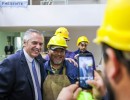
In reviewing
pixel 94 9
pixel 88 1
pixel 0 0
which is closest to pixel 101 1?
pixel 88 1

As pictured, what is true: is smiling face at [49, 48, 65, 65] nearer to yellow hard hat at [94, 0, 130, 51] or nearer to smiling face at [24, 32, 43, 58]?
smiling face at [24, 32, 43, 58]

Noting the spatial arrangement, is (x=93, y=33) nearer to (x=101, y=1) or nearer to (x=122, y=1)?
(x=101, y=1)

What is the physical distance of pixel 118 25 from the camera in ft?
2.22

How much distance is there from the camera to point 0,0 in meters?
9.67

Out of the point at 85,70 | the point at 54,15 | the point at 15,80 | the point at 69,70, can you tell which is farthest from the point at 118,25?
the point at 54,15

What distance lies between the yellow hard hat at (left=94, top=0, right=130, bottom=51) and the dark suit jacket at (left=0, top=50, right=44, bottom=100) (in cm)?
198

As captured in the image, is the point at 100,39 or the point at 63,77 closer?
the point at 100,39

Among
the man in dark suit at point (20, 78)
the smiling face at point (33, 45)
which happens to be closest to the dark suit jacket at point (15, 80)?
the man in dark suit at point (20, 78)

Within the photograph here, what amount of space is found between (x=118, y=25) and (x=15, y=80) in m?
2.07

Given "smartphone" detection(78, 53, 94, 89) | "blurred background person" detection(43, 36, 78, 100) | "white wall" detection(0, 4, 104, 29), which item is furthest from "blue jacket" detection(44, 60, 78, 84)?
"white wall" detection(0, 4, 104, 29)

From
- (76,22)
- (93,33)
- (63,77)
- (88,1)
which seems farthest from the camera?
(88,1)

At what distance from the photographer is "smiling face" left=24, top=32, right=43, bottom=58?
2.92 m

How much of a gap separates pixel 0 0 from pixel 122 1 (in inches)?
370

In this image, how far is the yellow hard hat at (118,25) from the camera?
0.66 meters
